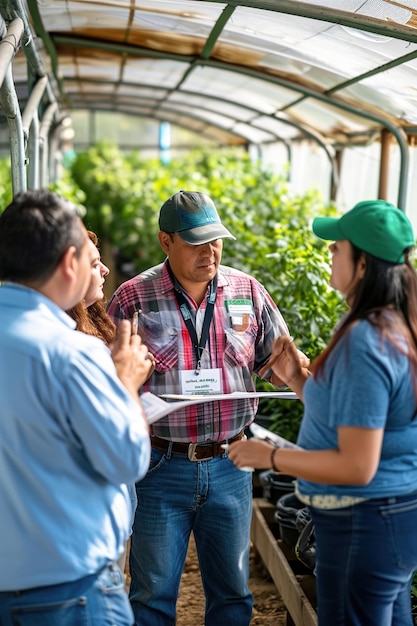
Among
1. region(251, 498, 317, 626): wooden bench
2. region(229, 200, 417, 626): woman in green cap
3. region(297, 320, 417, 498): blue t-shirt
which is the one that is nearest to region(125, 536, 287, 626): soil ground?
region(251, 498, 317, 626): wooden bench

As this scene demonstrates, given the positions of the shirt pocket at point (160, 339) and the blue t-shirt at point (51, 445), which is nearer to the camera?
the blue t-shirt at point (51, 445)

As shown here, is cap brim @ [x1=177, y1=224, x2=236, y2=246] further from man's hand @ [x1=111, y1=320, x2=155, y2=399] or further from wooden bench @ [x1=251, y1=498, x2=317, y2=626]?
wooden bench @ [x1=251, y1=498, x2=317, y2=626]

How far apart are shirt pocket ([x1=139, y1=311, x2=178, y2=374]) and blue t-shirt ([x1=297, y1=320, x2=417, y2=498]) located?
777 mm

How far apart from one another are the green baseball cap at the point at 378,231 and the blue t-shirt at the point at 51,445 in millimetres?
689

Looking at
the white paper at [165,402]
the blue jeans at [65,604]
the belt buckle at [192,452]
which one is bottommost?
the blue jeans at [65,604]

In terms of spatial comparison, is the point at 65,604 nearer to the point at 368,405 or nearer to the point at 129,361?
the point at 129,361

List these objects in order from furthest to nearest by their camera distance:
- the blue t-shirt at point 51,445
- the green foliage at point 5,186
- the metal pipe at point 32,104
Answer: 1. the green foliage at point 5,186
2. the metal pipe at point 32,104
3. the blue t-shirt at point 51,445

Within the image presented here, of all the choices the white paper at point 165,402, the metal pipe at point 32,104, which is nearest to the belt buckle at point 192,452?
the white paper at point 165,402

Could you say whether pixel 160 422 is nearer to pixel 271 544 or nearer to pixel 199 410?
pixel 199 410

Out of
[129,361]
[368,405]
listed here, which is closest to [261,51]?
[129,361]

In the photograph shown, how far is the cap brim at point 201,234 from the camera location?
276 centimetres

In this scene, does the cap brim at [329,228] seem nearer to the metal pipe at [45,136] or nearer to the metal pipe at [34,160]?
the metal pipe at [34,160]

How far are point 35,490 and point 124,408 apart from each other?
0.25m

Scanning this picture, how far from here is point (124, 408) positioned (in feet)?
5.86
